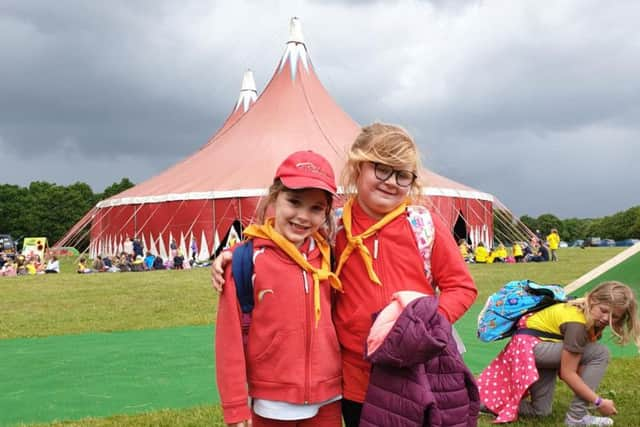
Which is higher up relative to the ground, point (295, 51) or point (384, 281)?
point (295, 51)

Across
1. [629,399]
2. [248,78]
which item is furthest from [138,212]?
[629,399]

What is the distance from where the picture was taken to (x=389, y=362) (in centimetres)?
159

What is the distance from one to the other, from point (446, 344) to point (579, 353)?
1807mm

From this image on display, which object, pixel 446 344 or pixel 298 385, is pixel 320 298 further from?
pixel 446 344

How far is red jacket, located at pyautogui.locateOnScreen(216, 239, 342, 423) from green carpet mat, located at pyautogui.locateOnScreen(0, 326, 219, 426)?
1.89 m

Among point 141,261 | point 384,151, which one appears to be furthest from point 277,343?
point 141,261

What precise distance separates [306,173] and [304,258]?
25 centimetres

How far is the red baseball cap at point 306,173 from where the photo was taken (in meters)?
1.78

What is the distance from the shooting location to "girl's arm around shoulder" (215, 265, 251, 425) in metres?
1.74

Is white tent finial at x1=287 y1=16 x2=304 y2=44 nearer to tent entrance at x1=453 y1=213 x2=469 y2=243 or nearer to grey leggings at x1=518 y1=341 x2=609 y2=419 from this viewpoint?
tent entrance at x1=453 y1=213 x2=469 y2=243

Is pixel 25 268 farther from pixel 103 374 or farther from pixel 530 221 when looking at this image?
pixel 530 221

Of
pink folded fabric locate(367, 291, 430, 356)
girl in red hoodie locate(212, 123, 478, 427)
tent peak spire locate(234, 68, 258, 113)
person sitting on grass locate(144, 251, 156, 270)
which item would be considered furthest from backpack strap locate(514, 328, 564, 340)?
tent peak spire locate(234, 68, 258, 113)

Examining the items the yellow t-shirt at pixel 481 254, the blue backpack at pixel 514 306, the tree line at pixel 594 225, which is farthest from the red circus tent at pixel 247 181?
the tree line at pixel 594 225

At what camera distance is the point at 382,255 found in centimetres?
187
